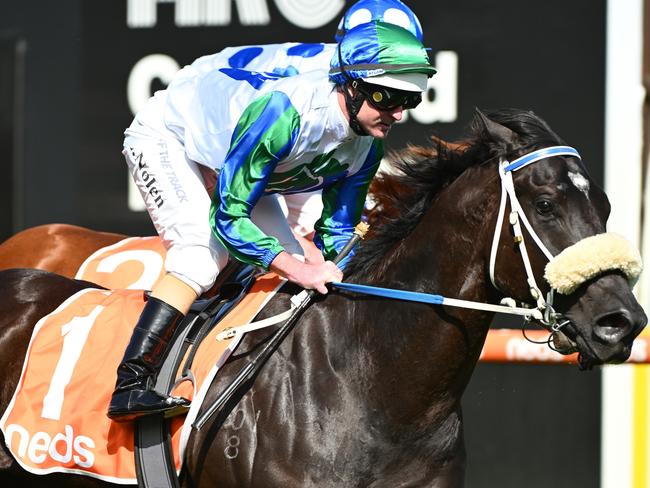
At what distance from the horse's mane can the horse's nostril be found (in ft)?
1.66

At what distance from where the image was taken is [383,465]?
291 cm

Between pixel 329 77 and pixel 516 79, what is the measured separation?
206 centimetres

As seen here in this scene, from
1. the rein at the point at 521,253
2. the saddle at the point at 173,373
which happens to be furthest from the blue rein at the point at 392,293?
the saddle at the point at 173,373

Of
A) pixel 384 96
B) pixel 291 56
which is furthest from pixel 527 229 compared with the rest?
pixel 291 56

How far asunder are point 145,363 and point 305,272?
53 centimetres

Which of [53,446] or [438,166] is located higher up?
[438,166]

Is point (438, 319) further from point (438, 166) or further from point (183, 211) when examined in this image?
point (183, 211)

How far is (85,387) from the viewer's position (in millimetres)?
3297

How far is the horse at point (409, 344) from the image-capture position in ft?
9.15

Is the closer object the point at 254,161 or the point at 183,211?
the point at 254,161

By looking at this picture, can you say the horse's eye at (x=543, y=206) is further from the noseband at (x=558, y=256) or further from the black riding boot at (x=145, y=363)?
the black riding boot at (x=145, y=363)

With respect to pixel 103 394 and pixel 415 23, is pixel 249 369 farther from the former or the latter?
pixel 415 23

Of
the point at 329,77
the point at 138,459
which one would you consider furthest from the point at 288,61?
the point at 138,459

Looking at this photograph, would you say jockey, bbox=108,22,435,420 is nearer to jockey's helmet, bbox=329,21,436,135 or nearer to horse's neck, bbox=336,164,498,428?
jockey's helmet, bbox=329,21,436,135
